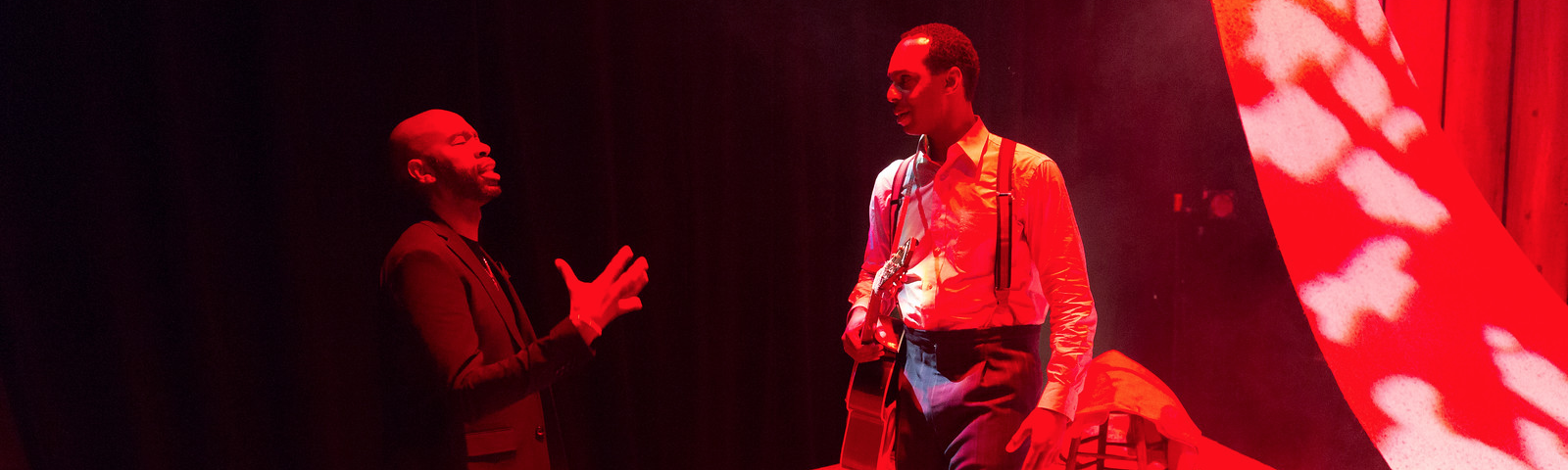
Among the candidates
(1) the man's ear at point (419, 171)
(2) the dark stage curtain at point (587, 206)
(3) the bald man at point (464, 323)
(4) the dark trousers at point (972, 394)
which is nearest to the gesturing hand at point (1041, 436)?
(4) the dark trousers at point (972, 394)

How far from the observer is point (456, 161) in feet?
5.29

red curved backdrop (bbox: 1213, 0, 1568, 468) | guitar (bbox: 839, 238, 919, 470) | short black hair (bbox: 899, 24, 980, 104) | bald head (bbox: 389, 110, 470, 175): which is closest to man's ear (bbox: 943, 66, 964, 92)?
short black hair (bbox: 899, 24, 980, 104)

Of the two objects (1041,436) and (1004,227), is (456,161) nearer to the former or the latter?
(1004,227)

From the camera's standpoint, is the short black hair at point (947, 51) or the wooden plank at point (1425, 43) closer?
the short black hair at point (947, 51)

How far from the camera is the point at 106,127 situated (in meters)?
2.20

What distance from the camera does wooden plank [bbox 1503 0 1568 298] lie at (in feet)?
8.29

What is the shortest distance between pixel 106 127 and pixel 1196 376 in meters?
4.01

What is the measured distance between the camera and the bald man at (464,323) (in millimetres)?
1415

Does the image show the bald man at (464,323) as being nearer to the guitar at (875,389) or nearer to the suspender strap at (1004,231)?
the guitar at (875,389)

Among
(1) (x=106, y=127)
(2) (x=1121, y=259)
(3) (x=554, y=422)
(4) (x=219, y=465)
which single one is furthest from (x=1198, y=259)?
(1) (x=106, y=127)

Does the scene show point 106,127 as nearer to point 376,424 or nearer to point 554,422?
point 376,424

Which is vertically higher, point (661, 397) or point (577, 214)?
point (577, 214)

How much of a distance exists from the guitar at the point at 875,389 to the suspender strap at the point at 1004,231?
0.61ft

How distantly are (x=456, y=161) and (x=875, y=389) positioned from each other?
3.93ft
